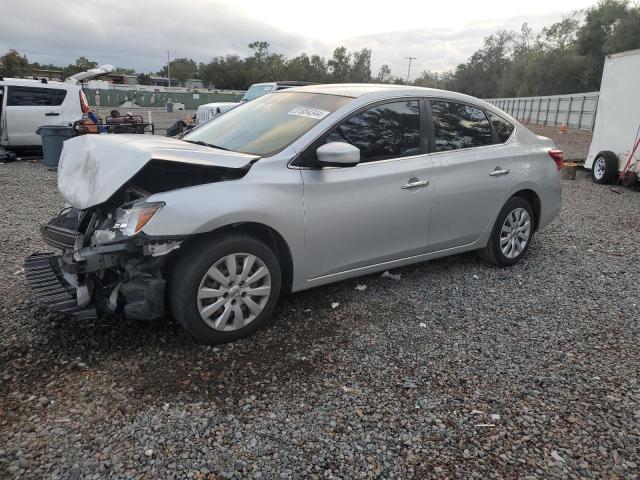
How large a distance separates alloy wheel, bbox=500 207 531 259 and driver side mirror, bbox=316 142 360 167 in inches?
87.5

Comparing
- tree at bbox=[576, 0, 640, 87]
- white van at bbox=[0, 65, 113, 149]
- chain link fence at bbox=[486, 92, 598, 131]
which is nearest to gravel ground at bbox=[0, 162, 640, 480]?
white van at bbox=[0, 65, 113, 149]

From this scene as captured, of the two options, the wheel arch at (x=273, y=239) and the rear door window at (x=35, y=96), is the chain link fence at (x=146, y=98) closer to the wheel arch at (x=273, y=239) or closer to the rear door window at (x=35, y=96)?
the rear door window at (x=35, y=96)

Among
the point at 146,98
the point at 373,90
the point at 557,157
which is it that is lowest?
the point at 557,157

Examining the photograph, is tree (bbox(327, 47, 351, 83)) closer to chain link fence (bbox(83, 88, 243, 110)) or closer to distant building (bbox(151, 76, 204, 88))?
distant building (bbox(151, 76, 204, 88))

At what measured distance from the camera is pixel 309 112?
12.8 ft

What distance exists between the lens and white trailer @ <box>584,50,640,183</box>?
9.84 m

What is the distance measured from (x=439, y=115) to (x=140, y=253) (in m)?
2.85

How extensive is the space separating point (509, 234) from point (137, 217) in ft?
12.0

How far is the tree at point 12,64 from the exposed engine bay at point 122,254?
203 ft

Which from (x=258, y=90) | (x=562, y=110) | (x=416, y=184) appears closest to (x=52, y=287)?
(x=416, y=184)

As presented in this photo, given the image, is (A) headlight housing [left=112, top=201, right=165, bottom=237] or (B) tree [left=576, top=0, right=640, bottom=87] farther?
(B) tree [left=576, top=0, right=640, bottom=87]

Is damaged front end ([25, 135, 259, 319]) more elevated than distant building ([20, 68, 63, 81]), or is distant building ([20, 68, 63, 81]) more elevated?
distant building ([20, 68, 63, 81])

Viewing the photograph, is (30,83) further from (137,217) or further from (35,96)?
(137,217)

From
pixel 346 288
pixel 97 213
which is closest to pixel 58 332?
pixel 97 213
